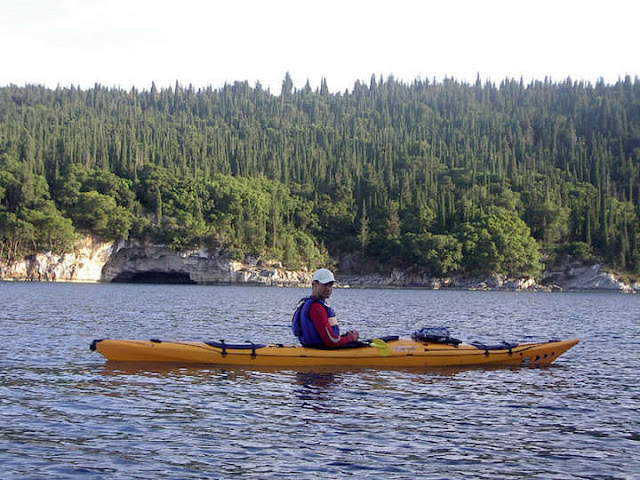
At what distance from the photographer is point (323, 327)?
18.0m

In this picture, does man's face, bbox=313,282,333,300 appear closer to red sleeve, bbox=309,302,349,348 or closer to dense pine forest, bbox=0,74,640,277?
red sleeve, bbox=309,302,349,348

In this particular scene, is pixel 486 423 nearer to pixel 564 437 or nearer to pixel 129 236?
pixel 564 437

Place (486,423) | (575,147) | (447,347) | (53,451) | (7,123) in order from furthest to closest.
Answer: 1. (575,147)
2. (7,123)
3. (447,347)
4. (486,423)
5. (53,451)

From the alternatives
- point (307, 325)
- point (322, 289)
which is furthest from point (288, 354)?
point (322, 289)

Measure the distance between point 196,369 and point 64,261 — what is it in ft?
286

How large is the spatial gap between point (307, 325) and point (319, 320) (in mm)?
382

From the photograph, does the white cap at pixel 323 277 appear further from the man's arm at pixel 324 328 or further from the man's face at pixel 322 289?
the man's arm at pixel 324 328

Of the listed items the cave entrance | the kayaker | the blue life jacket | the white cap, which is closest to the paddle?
the kayaker

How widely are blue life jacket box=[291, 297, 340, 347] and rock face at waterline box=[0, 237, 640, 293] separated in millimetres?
87750

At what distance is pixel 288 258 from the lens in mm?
115062

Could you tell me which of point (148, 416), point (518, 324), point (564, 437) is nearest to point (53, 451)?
point (148, 416)

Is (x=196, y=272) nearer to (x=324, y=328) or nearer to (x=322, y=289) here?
A: (x=324, y=328)

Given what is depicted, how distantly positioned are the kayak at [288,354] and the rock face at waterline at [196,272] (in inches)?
3383

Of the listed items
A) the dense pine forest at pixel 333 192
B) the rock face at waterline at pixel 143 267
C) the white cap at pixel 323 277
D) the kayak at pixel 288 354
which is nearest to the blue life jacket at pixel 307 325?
Result: the kayak at pixel 288 354
